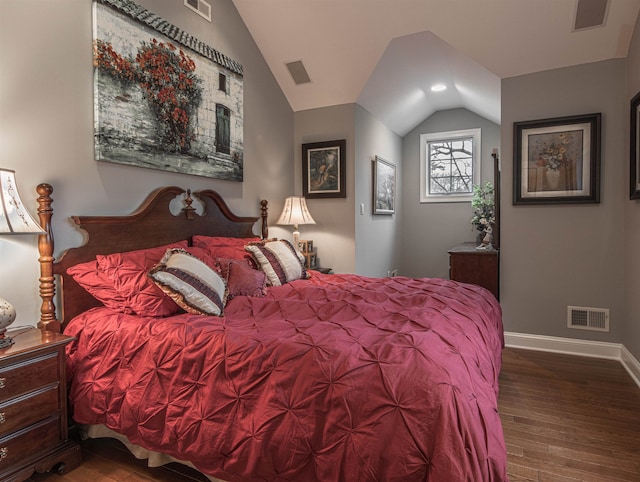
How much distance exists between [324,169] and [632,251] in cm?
281

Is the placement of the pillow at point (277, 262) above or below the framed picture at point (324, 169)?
below

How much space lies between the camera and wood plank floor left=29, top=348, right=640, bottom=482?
1830 mm

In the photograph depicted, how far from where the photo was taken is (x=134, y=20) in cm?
260

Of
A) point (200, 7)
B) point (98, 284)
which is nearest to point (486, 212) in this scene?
point (200, 7)

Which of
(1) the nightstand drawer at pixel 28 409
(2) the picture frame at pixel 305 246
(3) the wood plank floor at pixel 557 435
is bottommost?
(3) the wood plank floor at pixel 557 435

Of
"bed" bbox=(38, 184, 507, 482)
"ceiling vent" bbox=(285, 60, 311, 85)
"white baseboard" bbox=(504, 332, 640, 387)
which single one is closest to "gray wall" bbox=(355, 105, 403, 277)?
"ceiling vent" bbox=(285, 60, 311, 85)

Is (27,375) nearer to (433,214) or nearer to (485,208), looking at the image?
(485,208)

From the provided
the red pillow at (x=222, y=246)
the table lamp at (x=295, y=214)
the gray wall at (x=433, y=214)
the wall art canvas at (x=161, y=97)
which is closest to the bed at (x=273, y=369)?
the red pillow at (x=222, y=246)

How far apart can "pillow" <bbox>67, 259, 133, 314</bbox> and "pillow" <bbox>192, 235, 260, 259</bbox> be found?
2.73ft

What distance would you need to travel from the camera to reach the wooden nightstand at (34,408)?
1.65 metres

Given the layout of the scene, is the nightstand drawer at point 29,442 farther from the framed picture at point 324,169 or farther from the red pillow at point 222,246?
the framed picture at point 324,169

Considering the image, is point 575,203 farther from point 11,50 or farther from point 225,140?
point 11,50

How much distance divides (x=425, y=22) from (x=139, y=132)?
8.05ft

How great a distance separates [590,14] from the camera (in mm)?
2900
